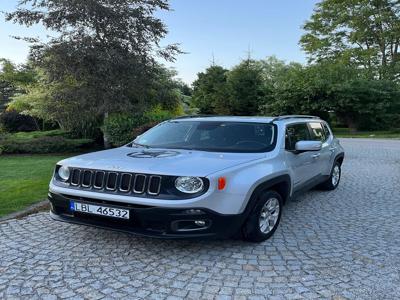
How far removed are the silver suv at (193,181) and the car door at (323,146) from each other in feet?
3.00

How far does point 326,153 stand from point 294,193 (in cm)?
171

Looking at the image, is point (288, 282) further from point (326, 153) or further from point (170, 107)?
point (170, 107)

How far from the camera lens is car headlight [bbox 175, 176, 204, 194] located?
353cm

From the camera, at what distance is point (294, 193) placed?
16.8 ft

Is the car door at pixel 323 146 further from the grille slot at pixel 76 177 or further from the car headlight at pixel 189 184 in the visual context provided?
the grille slot at pixel 76 177

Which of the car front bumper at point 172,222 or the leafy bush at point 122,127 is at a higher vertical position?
the leafy bush at point 122,127

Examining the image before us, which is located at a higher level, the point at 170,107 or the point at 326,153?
the point at 170,107

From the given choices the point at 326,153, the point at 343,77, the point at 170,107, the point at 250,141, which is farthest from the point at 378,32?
the point at 250,141

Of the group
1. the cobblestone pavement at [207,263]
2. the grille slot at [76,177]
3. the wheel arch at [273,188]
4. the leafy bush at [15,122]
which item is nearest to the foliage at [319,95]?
the leafy bush at [15,122]

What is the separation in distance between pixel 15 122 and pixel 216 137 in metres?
22.4

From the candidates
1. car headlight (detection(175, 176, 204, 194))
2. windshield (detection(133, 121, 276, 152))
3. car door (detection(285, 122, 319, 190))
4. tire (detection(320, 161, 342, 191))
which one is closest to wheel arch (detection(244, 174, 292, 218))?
car door (detection(285, 122, 319, 190))

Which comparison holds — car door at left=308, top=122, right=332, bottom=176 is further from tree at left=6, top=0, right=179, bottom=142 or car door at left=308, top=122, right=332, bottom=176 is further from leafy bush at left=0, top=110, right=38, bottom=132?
leafy bush at left=0, top=110, right=38, bottom=132

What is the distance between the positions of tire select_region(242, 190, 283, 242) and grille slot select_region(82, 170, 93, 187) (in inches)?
69.8

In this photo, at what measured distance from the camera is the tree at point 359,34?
3353 centimetres
